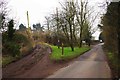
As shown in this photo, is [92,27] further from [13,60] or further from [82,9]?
[13,60]

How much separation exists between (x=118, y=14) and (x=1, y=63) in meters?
15.0

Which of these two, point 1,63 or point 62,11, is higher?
point 62,11

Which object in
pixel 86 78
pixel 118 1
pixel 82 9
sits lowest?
pixel 86 78

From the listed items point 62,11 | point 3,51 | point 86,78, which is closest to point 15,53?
point 3,51

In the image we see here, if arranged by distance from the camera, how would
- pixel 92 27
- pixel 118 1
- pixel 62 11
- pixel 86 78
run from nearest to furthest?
pixel 86 78 < pixel 118 1 < pixel 62 11 < pixel 92 27

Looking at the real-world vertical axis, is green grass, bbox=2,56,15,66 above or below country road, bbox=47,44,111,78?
above

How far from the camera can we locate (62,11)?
5497 cm

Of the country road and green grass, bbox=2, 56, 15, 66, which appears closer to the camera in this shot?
the country road

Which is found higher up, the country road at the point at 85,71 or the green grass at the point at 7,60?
the green grass at the point at 7,60

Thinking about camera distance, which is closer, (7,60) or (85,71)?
(85,71)

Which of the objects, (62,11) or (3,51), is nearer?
(3,51)

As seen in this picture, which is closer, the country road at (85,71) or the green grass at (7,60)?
the country road at (85,71)

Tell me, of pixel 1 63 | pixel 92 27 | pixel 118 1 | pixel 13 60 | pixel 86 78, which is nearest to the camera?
pixel 86 78

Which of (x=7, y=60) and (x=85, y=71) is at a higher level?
(x=7, y=60)
